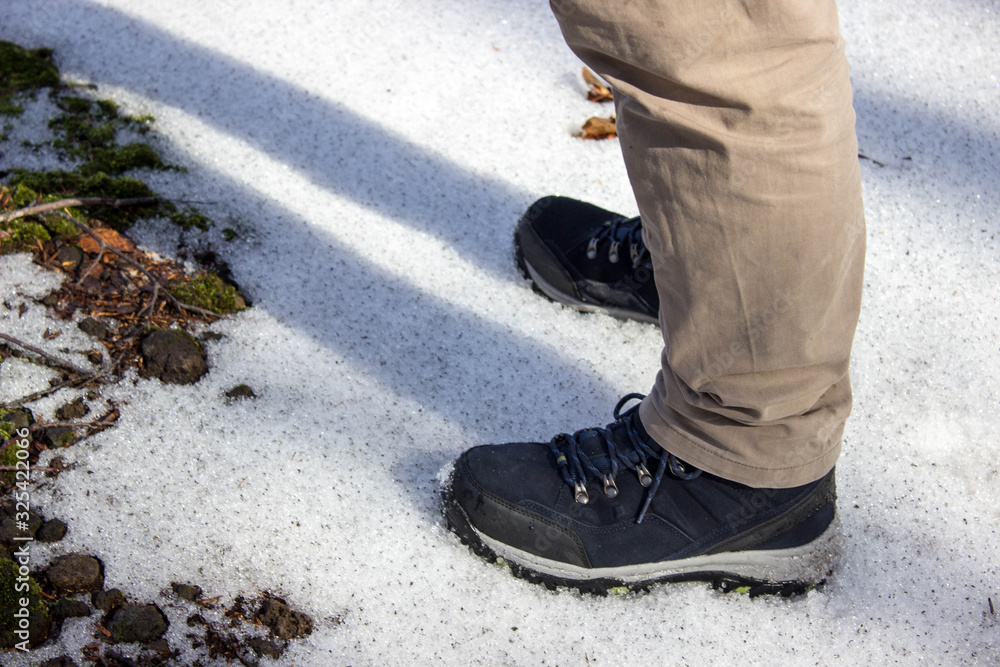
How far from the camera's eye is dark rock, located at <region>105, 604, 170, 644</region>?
41.6 inches

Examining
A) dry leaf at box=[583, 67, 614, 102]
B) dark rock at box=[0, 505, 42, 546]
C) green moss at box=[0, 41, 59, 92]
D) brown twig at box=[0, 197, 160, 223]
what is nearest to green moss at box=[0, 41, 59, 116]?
green moss at box=[0, 41, 59, 92]

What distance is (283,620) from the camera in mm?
1098

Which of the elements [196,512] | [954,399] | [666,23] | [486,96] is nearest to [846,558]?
[954,399]

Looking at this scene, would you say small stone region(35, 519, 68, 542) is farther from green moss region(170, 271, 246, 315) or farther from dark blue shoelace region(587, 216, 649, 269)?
dark blue shoelace region(587, 216, 649, 269)

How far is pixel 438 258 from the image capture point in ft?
5.72

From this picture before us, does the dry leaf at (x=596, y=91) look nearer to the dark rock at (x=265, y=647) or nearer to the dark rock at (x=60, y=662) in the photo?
the dark rock at (x=265, y=647)

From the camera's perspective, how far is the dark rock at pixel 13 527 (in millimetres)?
1120

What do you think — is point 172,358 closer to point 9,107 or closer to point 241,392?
point 241,392

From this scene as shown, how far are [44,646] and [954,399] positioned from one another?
1876 millimetres

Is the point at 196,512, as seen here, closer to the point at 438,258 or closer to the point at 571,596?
the point at 571,596

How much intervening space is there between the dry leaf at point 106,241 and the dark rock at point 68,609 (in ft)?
2.67

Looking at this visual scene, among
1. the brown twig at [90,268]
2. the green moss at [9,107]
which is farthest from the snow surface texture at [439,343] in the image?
the green moss at [9,107]

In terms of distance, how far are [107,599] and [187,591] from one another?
125 millimetres

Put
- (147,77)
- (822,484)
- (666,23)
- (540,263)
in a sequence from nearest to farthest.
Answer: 1. (666,23)
2. (822,484)
3. (540,263)
4. (147,77)
